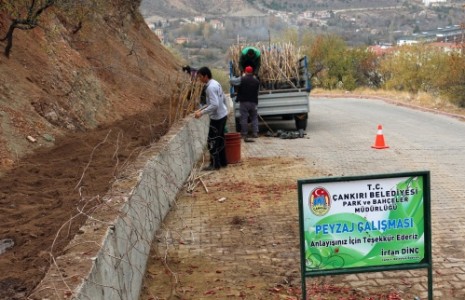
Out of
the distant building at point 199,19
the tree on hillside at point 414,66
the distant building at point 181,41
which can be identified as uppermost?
the distant building at point 199,19

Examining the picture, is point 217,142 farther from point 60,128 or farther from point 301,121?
point 301,121

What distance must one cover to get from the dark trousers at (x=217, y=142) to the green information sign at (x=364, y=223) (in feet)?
21.2

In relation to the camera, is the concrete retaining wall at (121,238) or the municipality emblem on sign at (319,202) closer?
the concrete retaining wall at (121,238)

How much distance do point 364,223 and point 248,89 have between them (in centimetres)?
1059

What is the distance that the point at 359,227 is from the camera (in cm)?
504

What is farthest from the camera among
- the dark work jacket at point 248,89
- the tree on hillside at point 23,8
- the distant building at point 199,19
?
the distant building at point 199,19

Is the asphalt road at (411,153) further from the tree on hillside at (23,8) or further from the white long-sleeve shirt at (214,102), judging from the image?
the tree on hillside at (23,8)

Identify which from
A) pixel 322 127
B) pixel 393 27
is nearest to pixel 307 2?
pixel 393 27

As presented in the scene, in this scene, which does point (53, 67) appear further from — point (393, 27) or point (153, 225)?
point (393, 27)

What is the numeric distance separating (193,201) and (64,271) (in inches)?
203

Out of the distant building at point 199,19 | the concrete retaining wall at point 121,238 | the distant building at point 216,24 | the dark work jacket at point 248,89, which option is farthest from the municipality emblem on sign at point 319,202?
the distant building at point 199,19

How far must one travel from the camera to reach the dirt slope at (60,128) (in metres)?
5.00

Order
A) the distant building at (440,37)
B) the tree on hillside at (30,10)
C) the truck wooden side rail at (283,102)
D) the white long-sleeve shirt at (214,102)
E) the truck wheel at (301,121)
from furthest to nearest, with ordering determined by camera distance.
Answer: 1. the distant building at (440,37)
2. the truck wheel at (301,121)
3. the truck wooden side rail at (283,102)
4. the white long-sleeve shirt at (214,102)
5. the tree on hillside at (30,10)

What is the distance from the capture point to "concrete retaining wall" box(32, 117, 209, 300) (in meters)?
3.88
